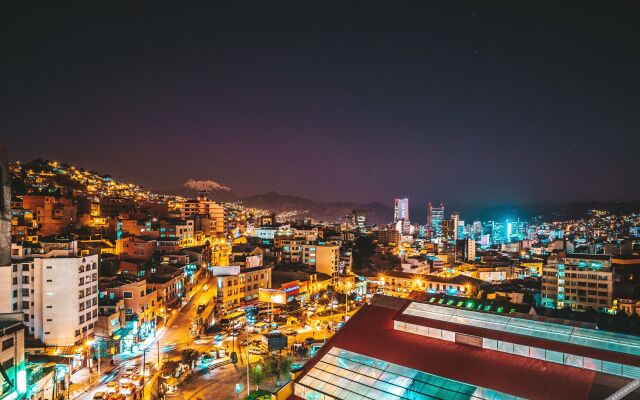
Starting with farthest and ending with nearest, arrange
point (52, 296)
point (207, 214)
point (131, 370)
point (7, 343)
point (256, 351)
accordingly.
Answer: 1. point (207, 214)
2. point (256, 351)
3. point (52, 296)
4. point (131, 370)
5. point (7, 343)

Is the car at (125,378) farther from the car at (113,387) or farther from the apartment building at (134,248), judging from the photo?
the apartment building at (134,248)

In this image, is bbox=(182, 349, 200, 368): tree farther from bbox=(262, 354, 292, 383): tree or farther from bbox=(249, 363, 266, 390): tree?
bbox=(262, 354, 292, 383): tree

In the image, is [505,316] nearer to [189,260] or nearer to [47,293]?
[47,293]

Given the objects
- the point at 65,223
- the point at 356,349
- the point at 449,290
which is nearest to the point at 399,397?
the point at 356,349

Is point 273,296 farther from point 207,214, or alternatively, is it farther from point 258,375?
point 207,214

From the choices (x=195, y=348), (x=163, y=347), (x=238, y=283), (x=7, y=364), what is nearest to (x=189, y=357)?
(x=195, y=348)

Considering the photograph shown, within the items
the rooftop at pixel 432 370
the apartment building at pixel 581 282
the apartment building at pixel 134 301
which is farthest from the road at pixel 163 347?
the apartment building at pixel 581 282
